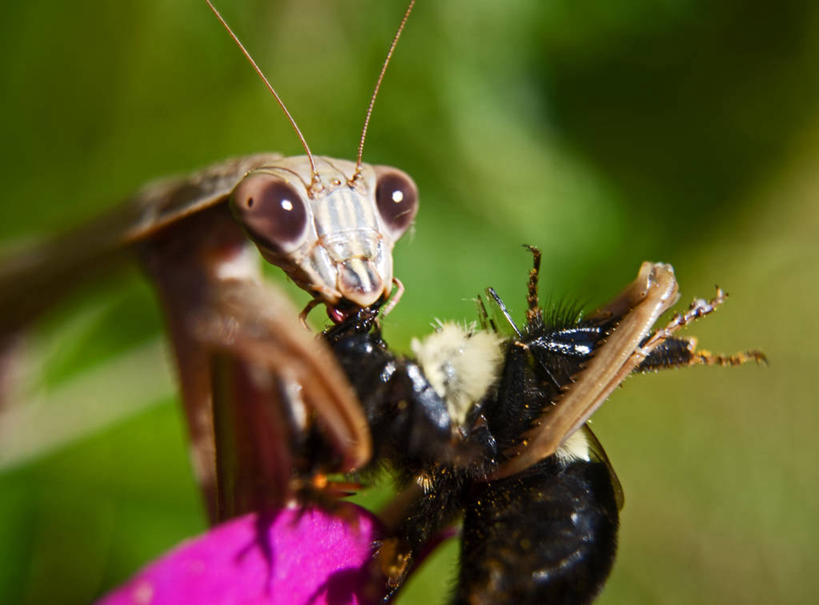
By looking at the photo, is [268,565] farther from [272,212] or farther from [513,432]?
[272,212]

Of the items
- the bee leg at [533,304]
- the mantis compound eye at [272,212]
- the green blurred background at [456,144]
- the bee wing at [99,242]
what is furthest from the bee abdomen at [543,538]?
the green blurred background at [456,144]

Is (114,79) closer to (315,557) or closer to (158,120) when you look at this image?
(158,120)

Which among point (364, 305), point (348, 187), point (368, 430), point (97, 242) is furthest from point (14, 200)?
point (368, 430)

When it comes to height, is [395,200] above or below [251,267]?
above

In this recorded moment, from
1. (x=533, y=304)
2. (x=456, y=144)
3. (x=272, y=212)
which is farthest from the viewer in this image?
(x=456, y=144)

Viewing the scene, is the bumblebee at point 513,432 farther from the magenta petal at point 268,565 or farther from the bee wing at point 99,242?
the bee wing at point 99,242

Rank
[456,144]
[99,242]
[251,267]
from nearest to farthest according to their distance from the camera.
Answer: [251,267] < [99,242] < [456,144]

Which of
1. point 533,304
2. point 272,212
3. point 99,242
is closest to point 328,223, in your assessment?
point 272,212

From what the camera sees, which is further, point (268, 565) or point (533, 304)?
point (533, 304)
